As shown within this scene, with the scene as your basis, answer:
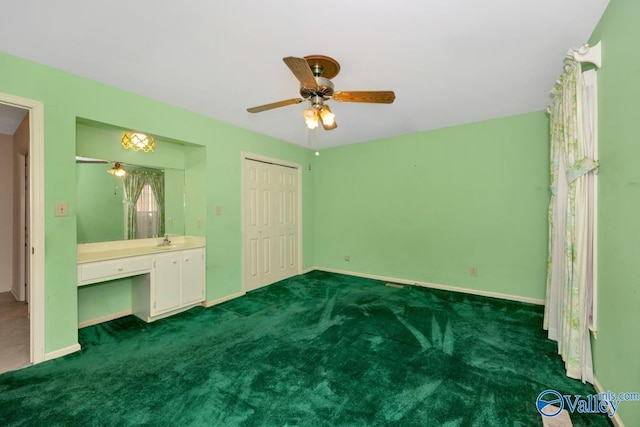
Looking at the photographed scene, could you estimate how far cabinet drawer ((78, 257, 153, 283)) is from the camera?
7.89 feet

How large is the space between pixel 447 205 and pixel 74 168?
14.4 ft

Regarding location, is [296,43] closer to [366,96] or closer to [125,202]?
[366,96]

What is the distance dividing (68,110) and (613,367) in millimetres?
4380

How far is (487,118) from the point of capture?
3482 mm

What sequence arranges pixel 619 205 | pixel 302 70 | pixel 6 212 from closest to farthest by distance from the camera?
pixel 619 205 < pixel 302 70 < pixel 6 212

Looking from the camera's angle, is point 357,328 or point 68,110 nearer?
point 68,110

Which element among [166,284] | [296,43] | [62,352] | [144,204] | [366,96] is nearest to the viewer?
[296,43]

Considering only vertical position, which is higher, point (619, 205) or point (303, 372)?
point (619, 205)

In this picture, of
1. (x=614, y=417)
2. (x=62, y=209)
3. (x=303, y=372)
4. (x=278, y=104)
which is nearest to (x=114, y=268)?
(x=62, y=209)

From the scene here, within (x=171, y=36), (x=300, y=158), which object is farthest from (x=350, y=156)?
(x=171, y=36)

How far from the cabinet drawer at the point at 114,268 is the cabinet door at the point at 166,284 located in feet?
0.44

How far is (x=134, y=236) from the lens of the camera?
3.22m

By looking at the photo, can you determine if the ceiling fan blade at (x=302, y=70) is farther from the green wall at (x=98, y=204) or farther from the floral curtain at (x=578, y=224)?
the green wall at (x=98, y=204)

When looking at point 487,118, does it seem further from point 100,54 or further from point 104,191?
point 104,191
